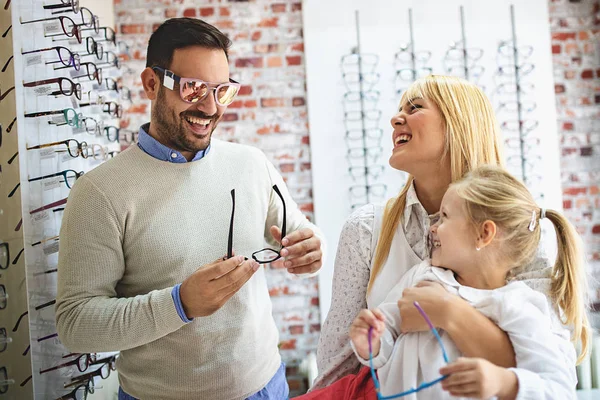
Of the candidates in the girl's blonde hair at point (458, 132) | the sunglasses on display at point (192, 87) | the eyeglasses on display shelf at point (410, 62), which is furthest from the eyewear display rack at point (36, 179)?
the eyeglasses on display shelf at point (410, 62)

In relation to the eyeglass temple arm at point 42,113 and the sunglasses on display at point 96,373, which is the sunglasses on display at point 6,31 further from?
the sunglasses on display at point 96,373

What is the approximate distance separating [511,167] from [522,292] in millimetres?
2583

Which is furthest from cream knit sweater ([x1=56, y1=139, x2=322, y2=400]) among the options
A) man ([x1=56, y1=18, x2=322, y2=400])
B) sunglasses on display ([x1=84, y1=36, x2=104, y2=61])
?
sunglasses on display ([x1=84, y1=36, x2=104, y2=61])

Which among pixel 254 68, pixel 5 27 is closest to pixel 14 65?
pixel 5 27

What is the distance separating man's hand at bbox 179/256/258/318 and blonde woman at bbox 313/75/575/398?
0.29m

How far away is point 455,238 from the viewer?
1.48 meters

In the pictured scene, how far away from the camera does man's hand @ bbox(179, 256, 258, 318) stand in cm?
155

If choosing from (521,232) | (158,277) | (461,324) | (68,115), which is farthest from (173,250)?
(521,232)

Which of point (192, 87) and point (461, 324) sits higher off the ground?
point (192, 87)

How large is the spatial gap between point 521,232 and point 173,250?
3.33 feet

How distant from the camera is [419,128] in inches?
65.3

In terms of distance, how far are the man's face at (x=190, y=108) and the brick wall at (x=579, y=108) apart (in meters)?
2.79

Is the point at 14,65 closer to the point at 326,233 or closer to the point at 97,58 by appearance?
the point at 97,58

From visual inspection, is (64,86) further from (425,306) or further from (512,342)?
(512,342)
